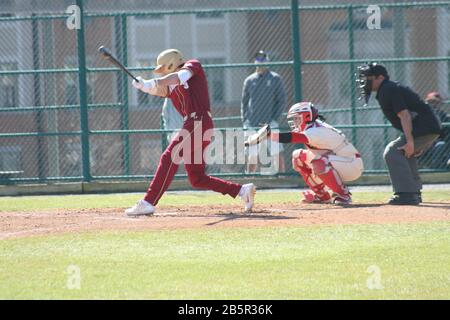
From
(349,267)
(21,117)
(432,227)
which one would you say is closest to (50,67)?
(21,117)

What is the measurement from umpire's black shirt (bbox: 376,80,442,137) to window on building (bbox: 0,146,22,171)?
6892mm

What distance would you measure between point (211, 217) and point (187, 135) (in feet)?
3.17

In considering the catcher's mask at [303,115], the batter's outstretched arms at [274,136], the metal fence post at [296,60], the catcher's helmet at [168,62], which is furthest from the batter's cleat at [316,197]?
the metal fence post at [296,60]

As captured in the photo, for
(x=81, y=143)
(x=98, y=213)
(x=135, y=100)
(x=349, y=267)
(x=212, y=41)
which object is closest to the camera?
(x=349, y=267)

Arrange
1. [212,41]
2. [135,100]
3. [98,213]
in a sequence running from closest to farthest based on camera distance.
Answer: [98,213]
[135,100]
[212,41]

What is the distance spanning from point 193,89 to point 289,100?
23.1ft

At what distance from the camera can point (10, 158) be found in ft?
56.2

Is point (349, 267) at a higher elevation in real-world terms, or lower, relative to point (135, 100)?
lower

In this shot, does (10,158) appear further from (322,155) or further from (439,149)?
(439,149)

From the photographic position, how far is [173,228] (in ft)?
35.1

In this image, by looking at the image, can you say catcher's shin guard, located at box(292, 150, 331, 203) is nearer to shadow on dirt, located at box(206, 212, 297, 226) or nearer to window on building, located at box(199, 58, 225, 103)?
shadow on dirt, located at box(206, 212, 297, 226)

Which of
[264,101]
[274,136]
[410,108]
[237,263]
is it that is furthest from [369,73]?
[237,263]

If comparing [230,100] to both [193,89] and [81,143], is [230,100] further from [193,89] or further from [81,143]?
[193,89]

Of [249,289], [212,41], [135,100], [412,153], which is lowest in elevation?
[249,289]
